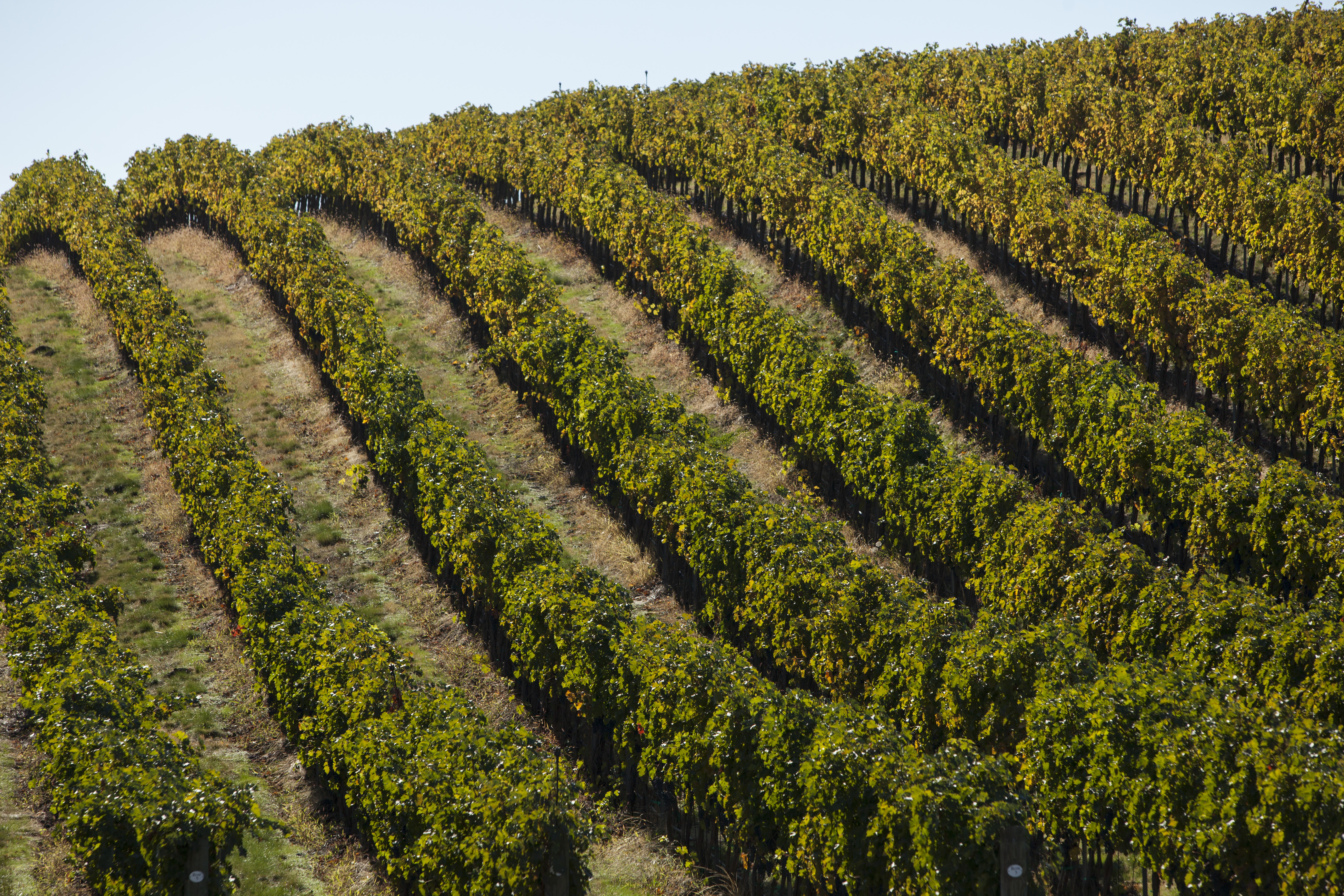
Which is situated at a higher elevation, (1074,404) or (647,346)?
(647,346)

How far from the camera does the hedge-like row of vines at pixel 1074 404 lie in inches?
1033

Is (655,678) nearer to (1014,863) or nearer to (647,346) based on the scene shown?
(1014,863)

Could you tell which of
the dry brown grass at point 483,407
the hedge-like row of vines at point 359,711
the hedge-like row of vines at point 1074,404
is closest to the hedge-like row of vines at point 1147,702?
the hedge-like row of vines at point 1074,404

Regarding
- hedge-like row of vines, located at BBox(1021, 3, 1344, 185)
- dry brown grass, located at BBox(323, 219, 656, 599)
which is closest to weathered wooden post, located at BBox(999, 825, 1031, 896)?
dry brown grass, located at BBox(323, 219, 656, 599)

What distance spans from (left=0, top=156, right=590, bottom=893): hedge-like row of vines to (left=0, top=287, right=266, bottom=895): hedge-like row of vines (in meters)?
0.30

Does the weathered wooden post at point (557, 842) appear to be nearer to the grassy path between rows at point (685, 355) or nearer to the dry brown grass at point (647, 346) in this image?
the grassy path between rows at point (685, 355)

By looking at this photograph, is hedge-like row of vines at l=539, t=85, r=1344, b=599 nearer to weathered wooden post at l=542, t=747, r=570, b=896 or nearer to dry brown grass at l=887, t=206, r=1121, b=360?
dry brown grass at l=887, t=206, r=1121, b=360

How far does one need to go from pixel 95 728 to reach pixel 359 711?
15.9ft

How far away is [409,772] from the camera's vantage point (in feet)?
66.5

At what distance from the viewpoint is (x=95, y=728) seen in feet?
69.5

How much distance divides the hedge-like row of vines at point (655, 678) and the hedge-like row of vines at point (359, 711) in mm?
2337

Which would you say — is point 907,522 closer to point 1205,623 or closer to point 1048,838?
point 1205,623

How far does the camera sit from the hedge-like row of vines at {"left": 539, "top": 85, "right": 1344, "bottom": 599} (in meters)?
26.2

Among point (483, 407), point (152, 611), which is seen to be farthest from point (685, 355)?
point (152, 611)
